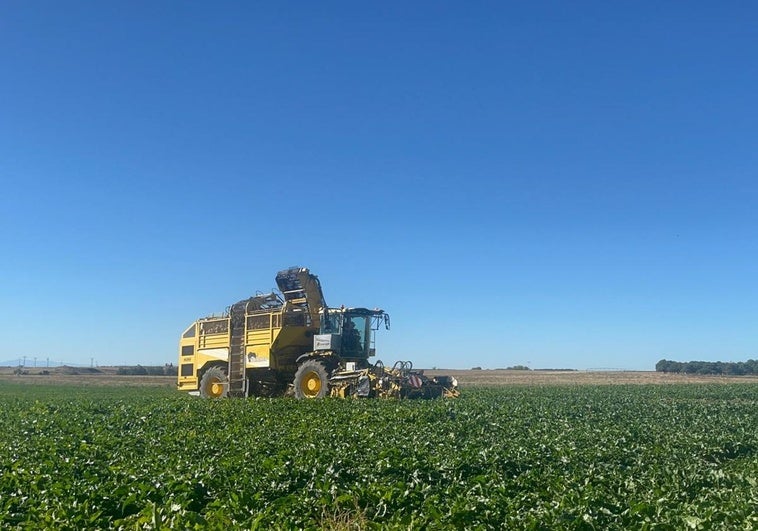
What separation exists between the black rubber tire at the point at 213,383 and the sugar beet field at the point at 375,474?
30.3 ft

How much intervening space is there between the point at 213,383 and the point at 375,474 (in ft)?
59.4

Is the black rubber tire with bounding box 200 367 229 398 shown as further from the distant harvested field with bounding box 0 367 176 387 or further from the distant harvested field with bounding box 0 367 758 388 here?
the distant harvested field with bounding box 0 367 176 387

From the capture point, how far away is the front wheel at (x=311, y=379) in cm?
2309

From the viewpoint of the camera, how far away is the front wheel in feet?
75.8

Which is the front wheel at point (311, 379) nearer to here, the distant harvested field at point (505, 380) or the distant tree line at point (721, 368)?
the distant harvested field at point (505, 380)

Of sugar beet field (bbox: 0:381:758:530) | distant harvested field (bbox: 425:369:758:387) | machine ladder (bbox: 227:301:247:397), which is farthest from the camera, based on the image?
distant harvested field (bbox: 425:369:758:387)

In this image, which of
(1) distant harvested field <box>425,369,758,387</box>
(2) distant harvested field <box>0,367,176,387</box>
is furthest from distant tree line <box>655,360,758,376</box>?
(2) distant harvested field <box>0,367,176,387</box>

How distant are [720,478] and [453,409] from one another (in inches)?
379

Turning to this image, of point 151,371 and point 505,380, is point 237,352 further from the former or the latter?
point 151,371

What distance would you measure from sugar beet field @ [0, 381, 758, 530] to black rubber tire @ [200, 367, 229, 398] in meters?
9.22

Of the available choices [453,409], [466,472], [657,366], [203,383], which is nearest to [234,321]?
[203,383]

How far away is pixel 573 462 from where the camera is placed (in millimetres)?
10828

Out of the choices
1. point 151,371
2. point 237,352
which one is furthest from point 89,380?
point 237,352

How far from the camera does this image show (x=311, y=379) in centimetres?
2375
